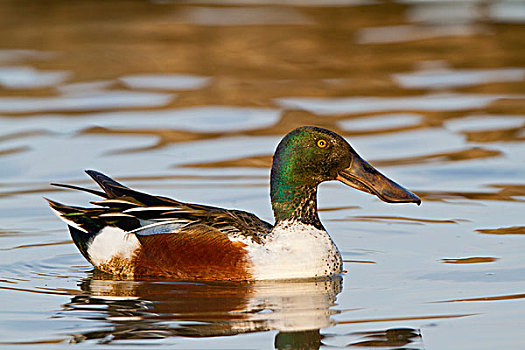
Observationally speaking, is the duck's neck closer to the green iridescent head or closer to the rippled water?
the green iridescent head

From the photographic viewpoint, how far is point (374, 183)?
754 cm

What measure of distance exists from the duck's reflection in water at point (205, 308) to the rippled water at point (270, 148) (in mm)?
23

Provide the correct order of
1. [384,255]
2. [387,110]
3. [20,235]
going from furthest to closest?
[387,110] → [20,235] → [384,255]

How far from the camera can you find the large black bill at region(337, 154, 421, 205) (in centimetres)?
751

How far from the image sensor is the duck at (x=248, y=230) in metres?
7.36

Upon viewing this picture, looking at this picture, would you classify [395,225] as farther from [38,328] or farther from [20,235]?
[38,328]

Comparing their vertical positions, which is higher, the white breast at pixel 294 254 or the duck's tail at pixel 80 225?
the duck's tail at pixel 80 225

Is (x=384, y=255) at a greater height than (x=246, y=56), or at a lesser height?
lesser

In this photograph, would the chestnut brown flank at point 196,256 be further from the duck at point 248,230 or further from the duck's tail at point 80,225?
the duck's tail at point 80,225

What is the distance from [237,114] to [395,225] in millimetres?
5334

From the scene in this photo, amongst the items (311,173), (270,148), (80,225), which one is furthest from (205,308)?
(270,148)

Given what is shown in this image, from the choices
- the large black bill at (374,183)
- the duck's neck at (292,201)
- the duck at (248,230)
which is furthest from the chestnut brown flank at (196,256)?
the large black bill at (374,183)

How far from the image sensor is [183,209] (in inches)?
298

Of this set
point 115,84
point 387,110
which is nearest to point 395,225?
point 387,110
